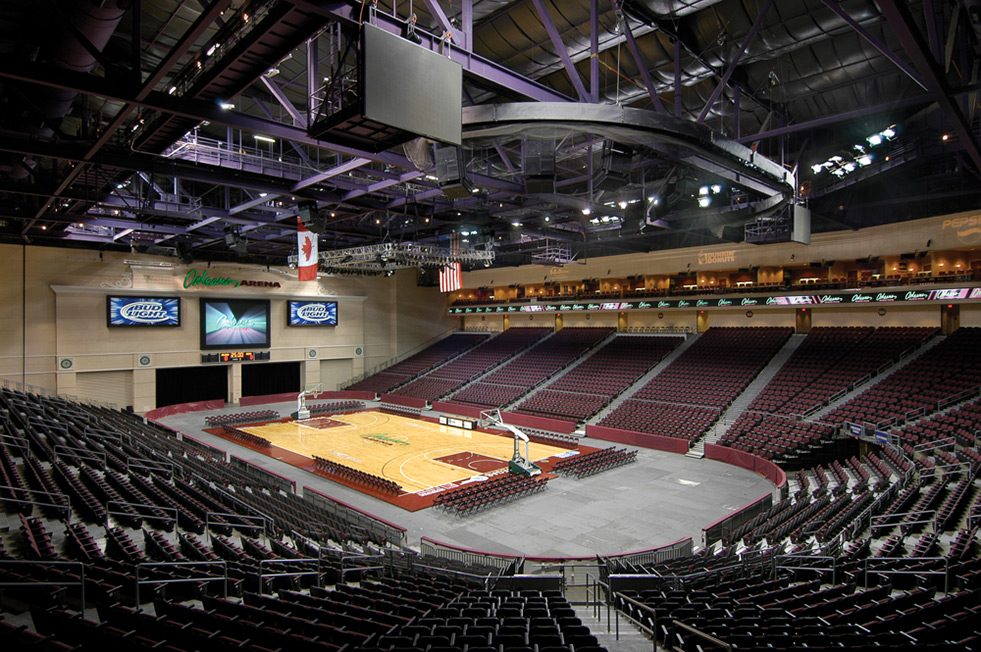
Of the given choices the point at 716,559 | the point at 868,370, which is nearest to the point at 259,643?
the point at 716,559

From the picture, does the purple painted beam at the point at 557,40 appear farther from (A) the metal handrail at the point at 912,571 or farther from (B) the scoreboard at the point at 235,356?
(B) the scoreboard at the point at 235,356

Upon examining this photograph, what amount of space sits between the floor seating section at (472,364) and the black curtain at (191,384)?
13613mm

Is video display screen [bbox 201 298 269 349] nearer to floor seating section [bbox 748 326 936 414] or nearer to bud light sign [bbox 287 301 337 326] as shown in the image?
bud light sign [bbox 287 301 337 326]

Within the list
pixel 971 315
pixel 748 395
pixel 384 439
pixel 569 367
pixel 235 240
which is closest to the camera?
pixel 971 315

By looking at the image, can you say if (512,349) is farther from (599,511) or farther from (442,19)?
(442,19)

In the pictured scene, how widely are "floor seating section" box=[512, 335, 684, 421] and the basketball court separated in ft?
14.0

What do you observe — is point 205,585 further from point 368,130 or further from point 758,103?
point 758,103

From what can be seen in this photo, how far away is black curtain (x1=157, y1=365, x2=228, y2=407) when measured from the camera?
1469 inches

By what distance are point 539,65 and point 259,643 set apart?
13.4 meters

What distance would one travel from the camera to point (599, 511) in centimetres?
1783

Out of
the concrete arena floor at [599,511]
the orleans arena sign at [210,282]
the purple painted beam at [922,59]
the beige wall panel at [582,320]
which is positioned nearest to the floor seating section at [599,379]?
the beige wall panel at [582,320]

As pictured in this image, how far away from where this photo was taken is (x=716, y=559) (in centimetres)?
1207

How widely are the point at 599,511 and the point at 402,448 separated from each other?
1337cm

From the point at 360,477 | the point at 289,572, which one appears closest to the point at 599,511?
the point at 360,477
